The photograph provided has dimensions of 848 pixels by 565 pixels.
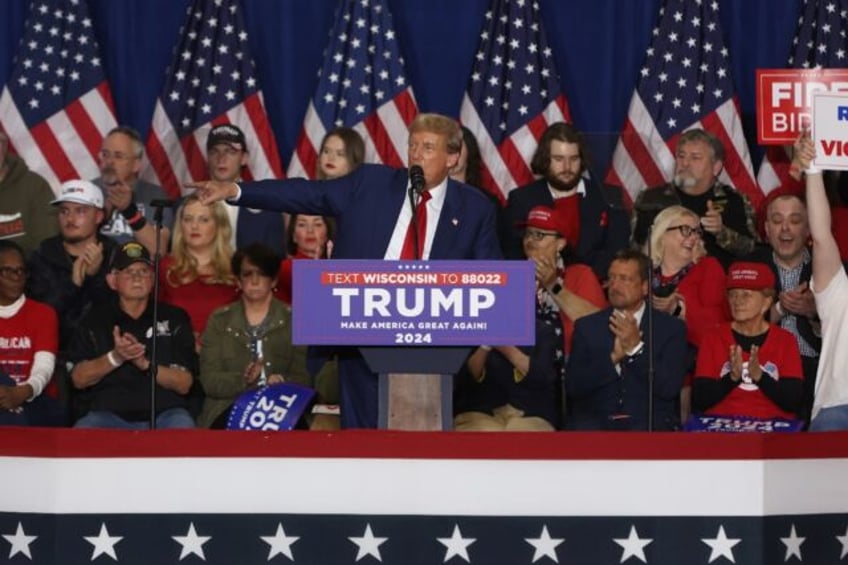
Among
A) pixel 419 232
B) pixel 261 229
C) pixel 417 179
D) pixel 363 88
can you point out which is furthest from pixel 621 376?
pixel 363 88

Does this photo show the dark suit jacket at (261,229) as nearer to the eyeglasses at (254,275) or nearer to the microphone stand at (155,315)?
the eyeglasses at (254,275)

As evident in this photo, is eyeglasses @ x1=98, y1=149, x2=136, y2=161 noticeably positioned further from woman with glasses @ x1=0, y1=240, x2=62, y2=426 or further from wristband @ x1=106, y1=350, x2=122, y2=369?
wristband @ x1=106, y1=350, x2=122, y2=369

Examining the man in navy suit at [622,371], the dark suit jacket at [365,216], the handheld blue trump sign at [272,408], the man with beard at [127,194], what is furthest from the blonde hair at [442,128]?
the man with beard at [127,194]

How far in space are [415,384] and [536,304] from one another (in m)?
1.94

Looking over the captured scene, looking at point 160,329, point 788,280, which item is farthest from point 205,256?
point 788,280

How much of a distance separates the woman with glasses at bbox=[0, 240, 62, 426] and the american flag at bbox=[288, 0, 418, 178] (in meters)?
2.32

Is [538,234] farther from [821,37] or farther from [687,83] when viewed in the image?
[821,37]

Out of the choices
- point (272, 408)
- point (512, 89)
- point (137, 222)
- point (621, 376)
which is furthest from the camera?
point (512, 89)

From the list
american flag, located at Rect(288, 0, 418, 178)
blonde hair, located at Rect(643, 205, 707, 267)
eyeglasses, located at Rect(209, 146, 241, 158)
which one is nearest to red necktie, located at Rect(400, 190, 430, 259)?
Answer: blonde hair, located at Rect(643, 205, 707, 267)

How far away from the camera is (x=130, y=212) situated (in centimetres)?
950

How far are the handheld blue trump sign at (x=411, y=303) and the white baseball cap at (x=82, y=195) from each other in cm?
307

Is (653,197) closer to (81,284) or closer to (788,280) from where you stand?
(788,280)

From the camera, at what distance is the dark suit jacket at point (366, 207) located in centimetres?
749

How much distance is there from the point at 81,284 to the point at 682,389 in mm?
2675
